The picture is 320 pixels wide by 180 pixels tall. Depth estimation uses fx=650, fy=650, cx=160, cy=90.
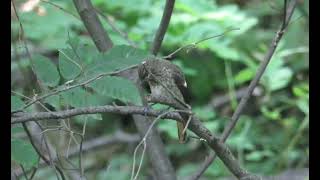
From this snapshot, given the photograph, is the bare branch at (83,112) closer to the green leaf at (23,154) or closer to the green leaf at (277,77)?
the green leaf at (23,154)

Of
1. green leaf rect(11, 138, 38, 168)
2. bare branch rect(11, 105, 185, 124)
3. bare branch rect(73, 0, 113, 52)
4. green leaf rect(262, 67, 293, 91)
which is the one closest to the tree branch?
bare branch rect(11, 105, 185, 124)

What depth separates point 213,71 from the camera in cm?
553

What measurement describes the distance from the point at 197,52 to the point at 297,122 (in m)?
1.02

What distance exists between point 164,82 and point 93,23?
0.87 metres

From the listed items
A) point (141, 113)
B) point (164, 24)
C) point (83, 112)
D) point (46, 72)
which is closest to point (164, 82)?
point (141, 113)

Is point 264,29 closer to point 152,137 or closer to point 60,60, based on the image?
point 152,137

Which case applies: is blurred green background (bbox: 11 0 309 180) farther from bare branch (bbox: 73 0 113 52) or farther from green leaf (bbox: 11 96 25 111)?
green leaf (bbox: 11 96 25 111)

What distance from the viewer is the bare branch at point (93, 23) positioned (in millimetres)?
2604

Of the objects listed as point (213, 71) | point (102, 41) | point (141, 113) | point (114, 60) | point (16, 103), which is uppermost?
point (213, 71)

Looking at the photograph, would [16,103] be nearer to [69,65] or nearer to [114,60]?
[69,65]

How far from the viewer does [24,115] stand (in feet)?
5.66

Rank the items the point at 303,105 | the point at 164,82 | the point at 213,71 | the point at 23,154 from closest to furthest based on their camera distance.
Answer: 1. the point at 164,82
2. the point at 23,154
3. the point at 303,105
4. the point at 213,71
